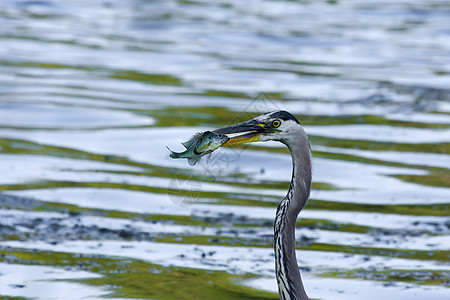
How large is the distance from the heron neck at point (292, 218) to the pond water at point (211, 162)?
622mm

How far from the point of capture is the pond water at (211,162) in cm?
731

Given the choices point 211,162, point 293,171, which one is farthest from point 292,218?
point 211,162

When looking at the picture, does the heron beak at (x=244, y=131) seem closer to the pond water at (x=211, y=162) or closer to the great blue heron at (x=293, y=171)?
the great blue heron at (x=293, y=171)

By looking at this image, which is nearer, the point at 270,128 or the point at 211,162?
the point at 270,128

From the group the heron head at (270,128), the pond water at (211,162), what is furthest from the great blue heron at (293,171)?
the pond water at (211,162)

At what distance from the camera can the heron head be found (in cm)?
478

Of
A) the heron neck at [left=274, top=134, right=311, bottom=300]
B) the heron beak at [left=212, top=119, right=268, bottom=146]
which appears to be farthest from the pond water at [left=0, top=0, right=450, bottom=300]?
the heron neck at [left=274, top=134, right=311, bottom=300]

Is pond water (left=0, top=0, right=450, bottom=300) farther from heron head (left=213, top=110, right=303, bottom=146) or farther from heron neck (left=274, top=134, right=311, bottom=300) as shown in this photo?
heron neck (left=274, top=134, right=311, bottom=300)

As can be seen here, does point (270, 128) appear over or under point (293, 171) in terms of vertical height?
over

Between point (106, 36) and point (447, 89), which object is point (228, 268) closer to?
point (447, 89)

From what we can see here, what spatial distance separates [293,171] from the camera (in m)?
4.89

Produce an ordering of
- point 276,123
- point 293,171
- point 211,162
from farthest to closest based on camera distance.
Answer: point 211,162, point 293,171, point 276,123

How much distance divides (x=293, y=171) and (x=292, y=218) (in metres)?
0.25

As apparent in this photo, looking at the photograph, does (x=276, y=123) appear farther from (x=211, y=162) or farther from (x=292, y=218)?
(x=211, y=162)
